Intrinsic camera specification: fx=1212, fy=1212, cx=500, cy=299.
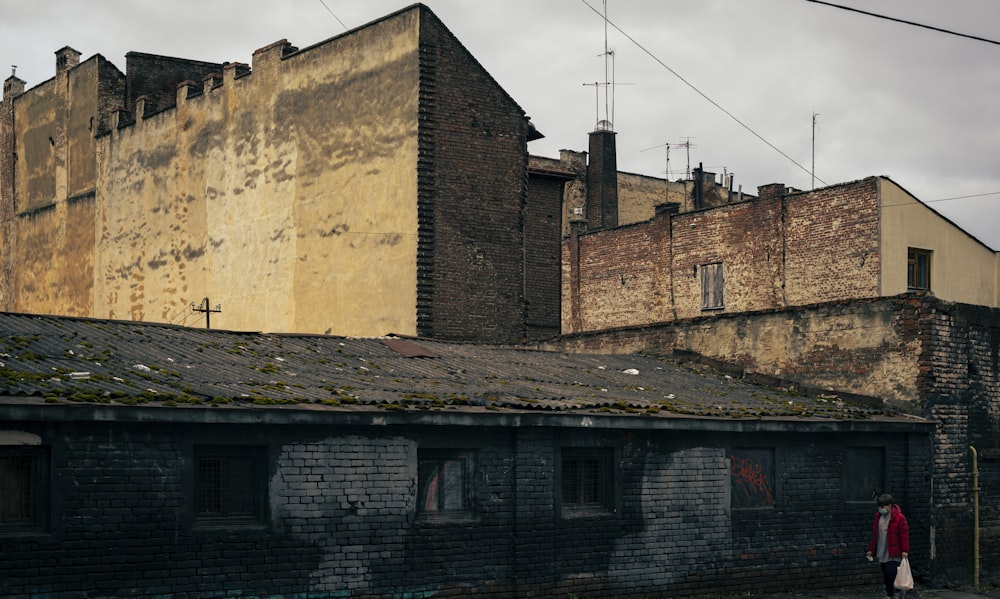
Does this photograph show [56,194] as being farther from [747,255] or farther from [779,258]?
[779,258]

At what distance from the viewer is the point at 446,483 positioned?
14789 millimetres

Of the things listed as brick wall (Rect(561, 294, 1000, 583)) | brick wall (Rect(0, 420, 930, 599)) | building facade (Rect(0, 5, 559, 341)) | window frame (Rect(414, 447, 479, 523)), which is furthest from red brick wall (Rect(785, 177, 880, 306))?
window frame (Rect(414, 447, 479, 523))

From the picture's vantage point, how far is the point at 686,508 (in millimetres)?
16688

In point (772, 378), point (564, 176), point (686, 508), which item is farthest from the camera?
point (564, 176)

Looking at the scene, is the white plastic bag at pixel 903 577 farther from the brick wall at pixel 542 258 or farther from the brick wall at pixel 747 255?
the brick wall at pixel 542 258

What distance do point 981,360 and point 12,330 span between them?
14.5 meters

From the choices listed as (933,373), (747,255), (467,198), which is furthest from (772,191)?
(933,373)

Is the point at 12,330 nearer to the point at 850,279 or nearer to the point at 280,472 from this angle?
the point at 280,472

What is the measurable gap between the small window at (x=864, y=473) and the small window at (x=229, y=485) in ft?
30.6

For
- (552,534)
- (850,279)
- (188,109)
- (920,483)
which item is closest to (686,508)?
(552,534)

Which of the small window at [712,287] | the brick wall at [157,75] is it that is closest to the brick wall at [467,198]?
the small window at [712,287]

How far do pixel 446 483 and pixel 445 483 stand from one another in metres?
0.01

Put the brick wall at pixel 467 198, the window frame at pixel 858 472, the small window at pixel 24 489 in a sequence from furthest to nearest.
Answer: the brick wall at pixel 467 198, the window frame at pixel 858 472, the small window at pixel 24 489

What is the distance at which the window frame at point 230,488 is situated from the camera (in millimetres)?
12891
